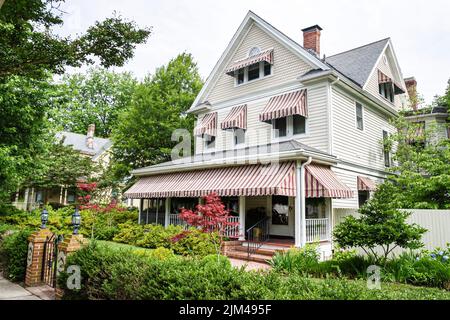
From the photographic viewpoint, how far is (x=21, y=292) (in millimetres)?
7184

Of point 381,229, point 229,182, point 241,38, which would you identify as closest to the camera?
point 381,229

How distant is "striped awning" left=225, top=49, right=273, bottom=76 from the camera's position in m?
16.7

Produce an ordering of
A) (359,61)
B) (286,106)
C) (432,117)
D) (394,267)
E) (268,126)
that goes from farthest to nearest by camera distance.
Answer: (432,117)
(359,61)
(268,126)
(286,106)
(394,267)

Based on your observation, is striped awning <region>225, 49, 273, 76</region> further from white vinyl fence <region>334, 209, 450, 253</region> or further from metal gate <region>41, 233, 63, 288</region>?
metal gate <region>41, 233, 63, 288</region>

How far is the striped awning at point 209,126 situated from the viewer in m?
19.3

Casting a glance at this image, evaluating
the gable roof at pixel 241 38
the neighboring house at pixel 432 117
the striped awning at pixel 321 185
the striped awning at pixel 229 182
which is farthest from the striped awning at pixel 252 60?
the neighboring house at pixel 432 117

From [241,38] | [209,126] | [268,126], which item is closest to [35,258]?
[268,126]

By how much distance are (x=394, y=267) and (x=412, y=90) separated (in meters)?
21.0

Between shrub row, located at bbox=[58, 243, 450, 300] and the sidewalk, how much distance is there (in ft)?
5.22

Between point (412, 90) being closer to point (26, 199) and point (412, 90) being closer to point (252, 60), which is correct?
point (252, 60)

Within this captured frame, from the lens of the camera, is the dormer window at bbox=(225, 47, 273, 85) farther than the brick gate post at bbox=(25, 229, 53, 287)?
Yes

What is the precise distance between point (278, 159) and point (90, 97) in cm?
4968

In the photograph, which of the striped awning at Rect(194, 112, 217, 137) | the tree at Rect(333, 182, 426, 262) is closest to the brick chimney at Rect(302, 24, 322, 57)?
the striped awning at Rect(194, 112, 217, 137)

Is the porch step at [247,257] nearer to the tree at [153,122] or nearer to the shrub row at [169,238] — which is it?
the shrub row at [169,238]
